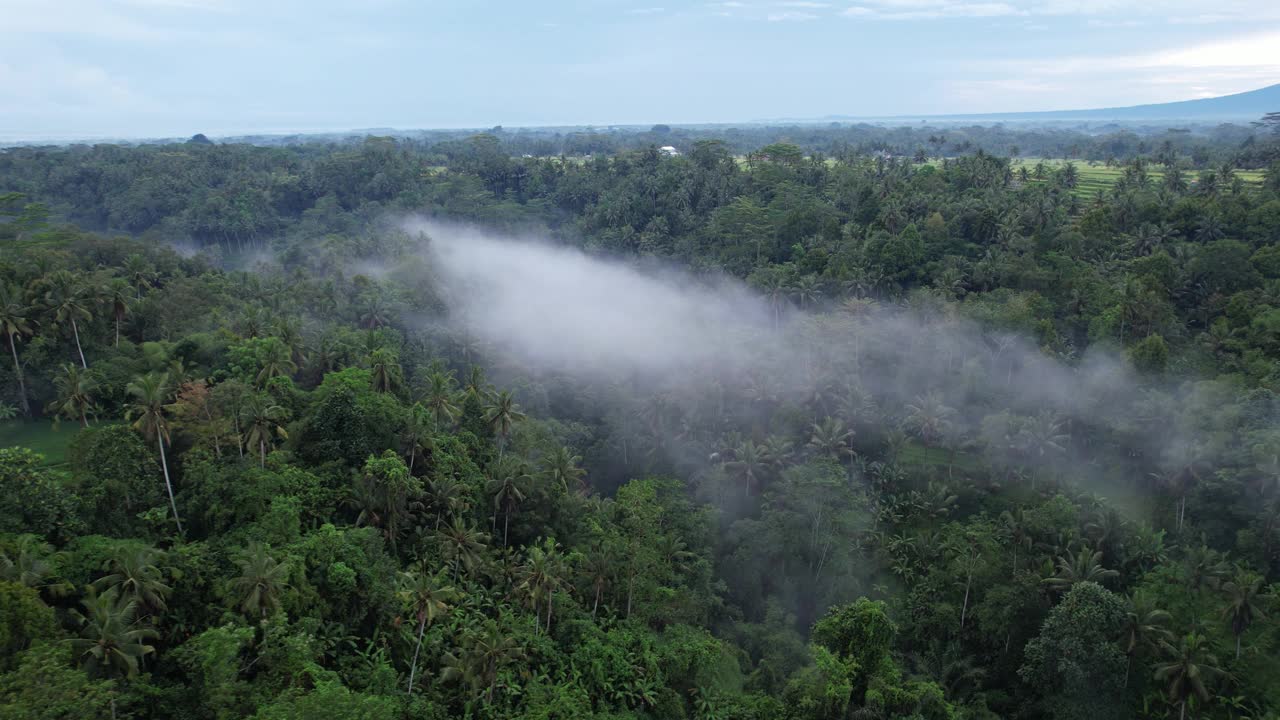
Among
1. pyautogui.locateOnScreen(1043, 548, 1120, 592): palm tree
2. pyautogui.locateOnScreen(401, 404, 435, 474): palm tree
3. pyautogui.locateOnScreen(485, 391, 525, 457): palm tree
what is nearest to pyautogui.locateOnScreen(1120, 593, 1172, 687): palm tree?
pyautogui.locateOnScreen(1043, 548, 1120, 592): palm tree

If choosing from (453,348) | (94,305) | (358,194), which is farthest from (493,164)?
(94,305)

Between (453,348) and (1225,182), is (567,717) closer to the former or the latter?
(453,348)

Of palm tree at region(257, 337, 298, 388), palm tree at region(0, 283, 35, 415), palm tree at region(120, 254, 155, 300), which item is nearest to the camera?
palm tree at region(0, 283, 35, 415)

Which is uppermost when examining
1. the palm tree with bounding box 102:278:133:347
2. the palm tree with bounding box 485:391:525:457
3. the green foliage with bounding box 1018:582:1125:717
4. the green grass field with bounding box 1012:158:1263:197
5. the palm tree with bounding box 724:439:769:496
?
the green grass field with bounding box 1012:158:1263:197

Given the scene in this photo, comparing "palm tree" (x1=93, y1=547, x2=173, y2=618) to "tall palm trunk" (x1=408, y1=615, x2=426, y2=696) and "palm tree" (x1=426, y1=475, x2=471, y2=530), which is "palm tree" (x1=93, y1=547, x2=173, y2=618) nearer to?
"tall palm trunk" (x1=408, y1=615, x2=426, y2=696)

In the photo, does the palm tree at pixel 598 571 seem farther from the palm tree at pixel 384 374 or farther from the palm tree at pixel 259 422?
A: the palm tree at pixel 384 374

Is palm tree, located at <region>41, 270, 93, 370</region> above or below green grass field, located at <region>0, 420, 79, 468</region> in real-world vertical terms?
above
